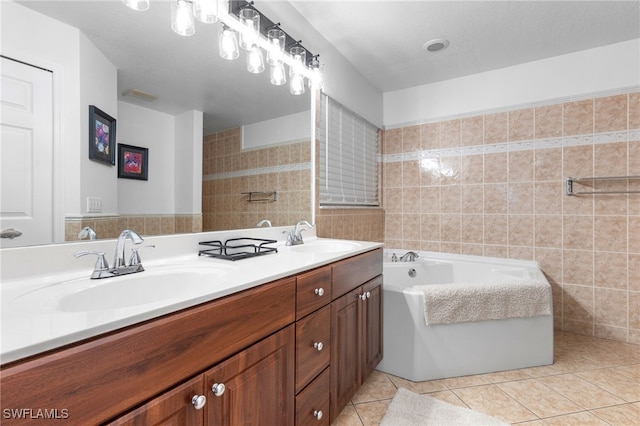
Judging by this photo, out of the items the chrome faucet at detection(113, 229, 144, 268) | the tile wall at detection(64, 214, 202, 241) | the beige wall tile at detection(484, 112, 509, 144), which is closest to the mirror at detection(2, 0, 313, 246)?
the tile wall at detection(64, 214, 202, 241)

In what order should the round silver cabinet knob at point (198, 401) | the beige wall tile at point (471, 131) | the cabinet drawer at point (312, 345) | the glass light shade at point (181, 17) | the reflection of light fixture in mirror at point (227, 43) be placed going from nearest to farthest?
the round silver cabinet knob at point (198, 401), the cabinet drawer at point (312, 345), the glass light shade at point (181, 17), the reflection of light fixture in mirror at point (227, 43), the beige wall tile at point (471, 131)

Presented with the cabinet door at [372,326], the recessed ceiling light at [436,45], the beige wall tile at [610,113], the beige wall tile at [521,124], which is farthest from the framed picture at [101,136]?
the beige wall tile at [610,113]

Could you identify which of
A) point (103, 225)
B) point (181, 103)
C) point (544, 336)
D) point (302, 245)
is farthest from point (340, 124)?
point (544, 336)

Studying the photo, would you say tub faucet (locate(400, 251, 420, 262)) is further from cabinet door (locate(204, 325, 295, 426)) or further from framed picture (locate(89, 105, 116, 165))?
framed picture (locate(89, 105, 116, 165))

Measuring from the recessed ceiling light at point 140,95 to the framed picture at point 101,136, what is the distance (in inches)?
4.7

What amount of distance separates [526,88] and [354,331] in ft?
8.51

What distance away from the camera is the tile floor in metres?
1.49

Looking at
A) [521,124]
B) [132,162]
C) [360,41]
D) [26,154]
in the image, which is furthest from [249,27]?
[521,124]

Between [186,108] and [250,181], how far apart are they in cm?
49

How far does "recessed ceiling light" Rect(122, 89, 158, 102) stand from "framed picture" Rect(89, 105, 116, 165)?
0.12 metres

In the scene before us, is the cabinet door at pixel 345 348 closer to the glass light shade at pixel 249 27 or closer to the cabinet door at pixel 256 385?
the cabinet door at pixel 256 385

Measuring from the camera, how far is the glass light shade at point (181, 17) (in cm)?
121

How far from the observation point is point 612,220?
7.61 feet

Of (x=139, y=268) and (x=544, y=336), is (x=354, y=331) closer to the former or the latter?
(x=139, y=268)
